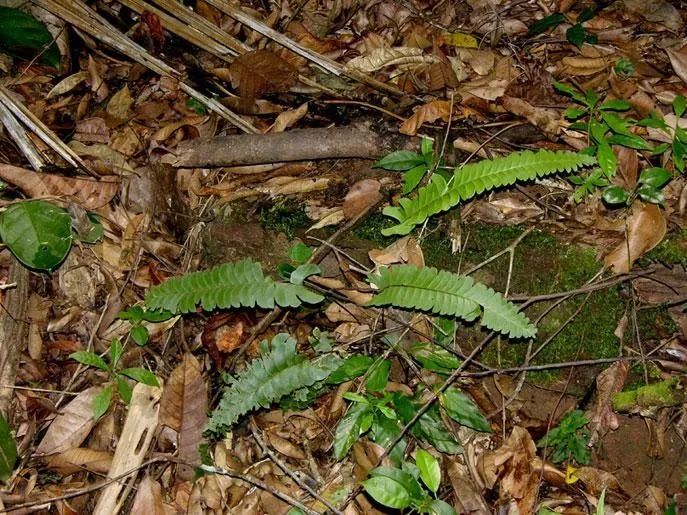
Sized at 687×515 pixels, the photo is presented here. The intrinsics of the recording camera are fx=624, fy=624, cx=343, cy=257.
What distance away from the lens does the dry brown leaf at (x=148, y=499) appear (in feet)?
9.29

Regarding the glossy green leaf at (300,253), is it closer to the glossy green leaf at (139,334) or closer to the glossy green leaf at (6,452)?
the glossy green leaf at (139,334)

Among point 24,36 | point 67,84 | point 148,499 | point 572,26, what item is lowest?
point 148,499

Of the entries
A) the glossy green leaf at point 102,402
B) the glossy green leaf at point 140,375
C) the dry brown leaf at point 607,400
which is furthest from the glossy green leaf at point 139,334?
the dry brown leaf at point 607,400

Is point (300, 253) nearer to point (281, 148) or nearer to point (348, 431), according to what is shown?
point (281, 148)

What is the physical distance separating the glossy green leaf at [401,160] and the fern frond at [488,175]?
0.25 metres

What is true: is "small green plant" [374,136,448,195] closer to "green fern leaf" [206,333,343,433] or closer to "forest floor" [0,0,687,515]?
"forest floor" [0,0,687,515]

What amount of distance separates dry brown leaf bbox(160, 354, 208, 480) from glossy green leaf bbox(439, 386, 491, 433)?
3.76ft

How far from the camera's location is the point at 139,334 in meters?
3.10

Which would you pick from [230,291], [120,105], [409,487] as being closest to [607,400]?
[409,487]

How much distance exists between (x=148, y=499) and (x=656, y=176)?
109 inches

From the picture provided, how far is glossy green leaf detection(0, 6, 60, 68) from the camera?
3609 mm

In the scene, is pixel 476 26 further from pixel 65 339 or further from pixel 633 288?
pixel 65 339

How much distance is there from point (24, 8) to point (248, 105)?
61.7 inches

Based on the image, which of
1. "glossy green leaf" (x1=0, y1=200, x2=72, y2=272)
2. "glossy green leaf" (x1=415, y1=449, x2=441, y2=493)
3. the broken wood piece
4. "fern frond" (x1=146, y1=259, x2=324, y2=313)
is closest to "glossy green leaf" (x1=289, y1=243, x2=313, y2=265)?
"fern frond" (x1=146, y1=259, x2=324, y2=313)
